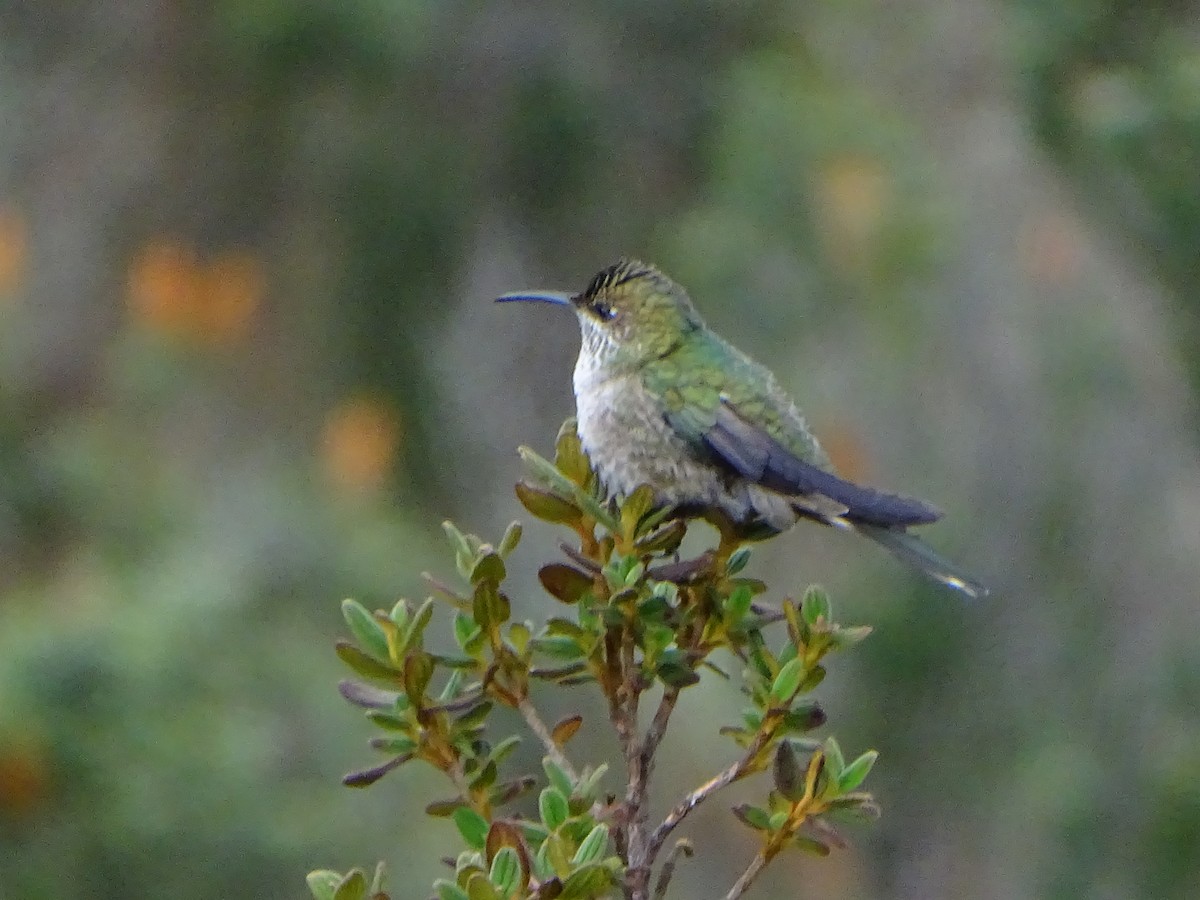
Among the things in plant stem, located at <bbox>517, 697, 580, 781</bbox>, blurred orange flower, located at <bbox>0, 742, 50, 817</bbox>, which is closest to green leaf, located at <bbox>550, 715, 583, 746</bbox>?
plant stem, located at <bbox>517, 697, 580, 781</bbox>

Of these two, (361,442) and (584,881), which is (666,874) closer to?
(584,881)

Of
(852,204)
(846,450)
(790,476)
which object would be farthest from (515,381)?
(790,476)

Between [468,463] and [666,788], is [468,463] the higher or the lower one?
the higher one

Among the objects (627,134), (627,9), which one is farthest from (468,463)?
(627,9)

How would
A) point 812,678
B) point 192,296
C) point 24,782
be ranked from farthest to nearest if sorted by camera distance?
point 192,296
point 24,782
point 812,678

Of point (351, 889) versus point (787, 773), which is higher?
point (787, 773)

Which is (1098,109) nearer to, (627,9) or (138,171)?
(627,9)

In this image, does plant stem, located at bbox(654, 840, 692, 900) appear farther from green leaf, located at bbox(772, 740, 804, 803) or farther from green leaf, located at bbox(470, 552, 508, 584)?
green leaf, located at bbox(470, 552, 508, 584)

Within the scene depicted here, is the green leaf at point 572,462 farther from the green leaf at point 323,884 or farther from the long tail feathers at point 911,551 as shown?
the long tail feathers at point 911,551
